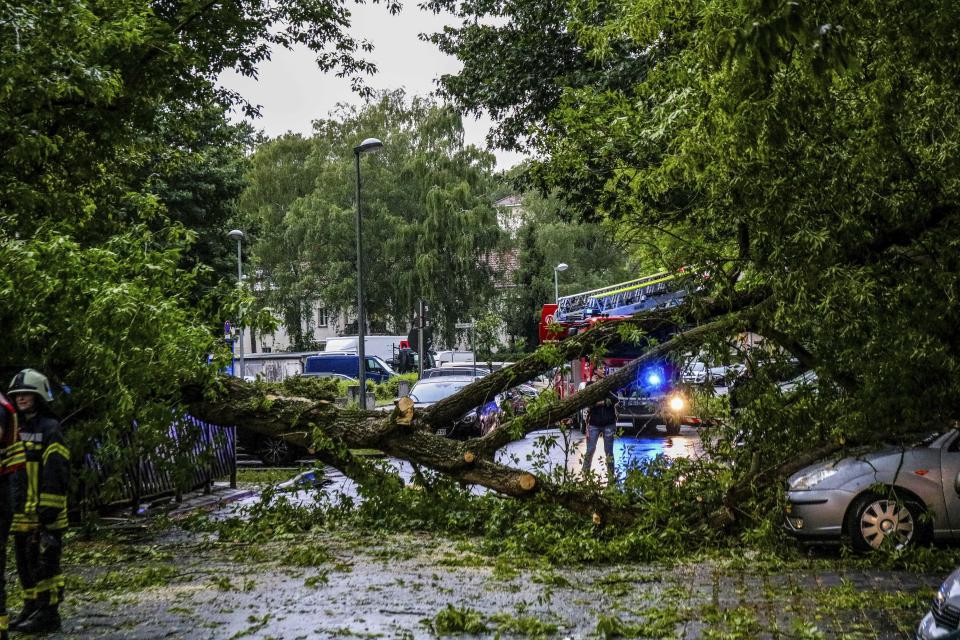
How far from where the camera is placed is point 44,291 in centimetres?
998

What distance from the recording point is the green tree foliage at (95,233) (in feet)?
33.6

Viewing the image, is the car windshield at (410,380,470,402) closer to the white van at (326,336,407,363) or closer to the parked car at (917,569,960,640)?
the parked car at (917,569,960,640)

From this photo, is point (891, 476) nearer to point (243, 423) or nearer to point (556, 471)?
point (556, 471)

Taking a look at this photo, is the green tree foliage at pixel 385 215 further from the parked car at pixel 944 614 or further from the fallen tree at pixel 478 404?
the parked car at pixel 944 614

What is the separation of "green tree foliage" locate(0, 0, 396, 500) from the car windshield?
8.87 m

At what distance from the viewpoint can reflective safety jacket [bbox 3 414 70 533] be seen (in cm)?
671

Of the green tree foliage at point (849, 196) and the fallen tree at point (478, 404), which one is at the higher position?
the green tree foliage at point (849, 196)

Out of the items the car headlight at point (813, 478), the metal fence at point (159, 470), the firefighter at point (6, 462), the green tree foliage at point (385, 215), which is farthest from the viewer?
the green tree foliage at point (385, 215)

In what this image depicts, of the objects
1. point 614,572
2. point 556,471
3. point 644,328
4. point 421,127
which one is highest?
point 421,127

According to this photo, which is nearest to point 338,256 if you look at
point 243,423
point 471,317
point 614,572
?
point 471,317

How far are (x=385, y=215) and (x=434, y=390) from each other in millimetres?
31486

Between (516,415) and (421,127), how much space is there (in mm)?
42205

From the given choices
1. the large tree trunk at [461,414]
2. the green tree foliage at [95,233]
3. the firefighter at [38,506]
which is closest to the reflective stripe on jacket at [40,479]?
Result: the firefighter at [38,506]

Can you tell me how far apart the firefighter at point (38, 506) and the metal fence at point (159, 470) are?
4.08 m
